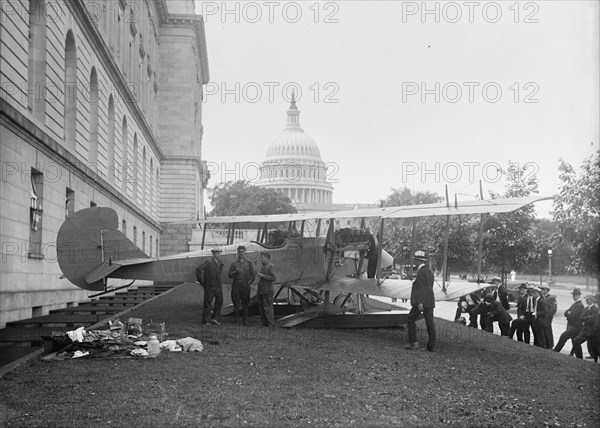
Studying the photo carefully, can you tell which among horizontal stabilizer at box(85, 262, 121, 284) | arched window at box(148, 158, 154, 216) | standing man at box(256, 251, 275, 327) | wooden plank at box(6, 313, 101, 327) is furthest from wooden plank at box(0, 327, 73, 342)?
arched window at box(148, 158, 154, 216)

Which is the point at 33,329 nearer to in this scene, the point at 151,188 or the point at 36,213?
the point at 36,213

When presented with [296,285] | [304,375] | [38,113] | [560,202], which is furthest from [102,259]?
[560,202]

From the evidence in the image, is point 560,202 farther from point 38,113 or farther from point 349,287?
point 38,113

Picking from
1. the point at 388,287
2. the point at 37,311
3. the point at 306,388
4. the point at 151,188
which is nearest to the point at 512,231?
the point at 388,287

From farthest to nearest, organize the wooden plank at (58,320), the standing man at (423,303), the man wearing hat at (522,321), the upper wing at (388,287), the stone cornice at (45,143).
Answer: the man wearing hat at (522,321) < the stone cornice at (45,143) < the wooden plank at (58,320) < the upper wing at (388,287) < the standing man at (423,303)

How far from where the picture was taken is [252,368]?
37.7 feet

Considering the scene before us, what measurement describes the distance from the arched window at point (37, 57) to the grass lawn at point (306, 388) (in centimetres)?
1059

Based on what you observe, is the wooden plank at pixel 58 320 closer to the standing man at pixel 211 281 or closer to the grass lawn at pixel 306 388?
the standing man at pixel 211 281

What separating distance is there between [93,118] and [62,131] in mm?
7588

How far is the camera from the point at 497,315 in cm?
2111

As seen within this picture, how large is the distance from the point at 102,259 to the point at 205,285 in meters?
2.61

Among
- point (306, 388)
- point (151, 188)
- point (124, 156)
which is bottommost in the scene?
point (306, 388)

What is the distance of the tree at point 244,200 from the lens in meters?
103

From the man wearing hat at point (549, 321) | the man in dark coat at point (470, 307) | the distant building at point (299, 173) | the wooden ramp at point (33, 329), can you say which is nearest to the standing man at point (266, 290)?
the wooden ramp at point (33, 329)
